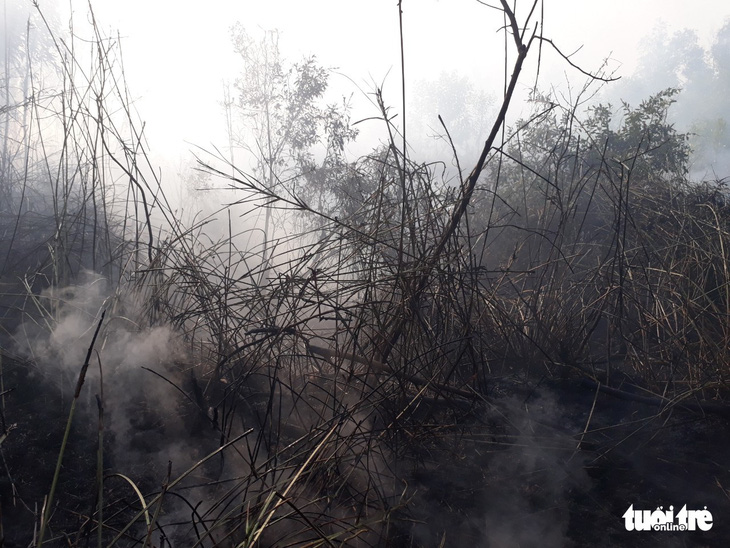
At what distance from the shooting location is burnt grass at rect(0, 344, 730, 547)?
1.52 metres

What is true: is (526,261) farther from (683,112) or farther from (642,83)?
(642,83)

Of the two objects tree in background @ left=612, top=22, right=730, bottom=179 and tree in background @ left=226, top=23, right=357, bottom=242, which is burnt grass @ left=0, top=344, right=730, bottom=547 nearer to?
tree in background @ left=226, top=23, right=357, bottom=242

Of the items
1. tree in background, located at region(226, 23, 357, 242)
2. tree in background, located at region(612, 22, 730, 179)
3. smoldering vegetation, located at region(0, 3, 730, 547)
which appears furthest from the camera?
tree in background, located at region(612, 22, 730, 179)

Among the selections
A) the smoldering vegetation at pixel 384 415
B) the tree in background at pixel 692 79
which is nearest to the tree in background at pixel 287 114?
the smoldering vegetation at pixel 384 415

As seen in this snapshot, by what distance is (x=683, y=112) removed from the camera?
155 feet

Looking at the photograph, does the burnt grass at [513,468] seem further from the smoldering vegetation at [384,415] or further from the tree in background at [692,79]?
the tree in background at [692,79]

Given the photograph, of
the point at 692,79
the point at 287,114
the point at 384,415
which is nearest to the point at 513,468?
the point at 384,415

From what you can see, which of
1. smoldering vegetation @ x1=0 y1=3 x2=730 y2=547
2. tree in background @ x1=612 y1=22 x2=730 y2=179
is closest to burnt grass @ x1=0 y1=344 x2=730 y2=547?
smoldering vegetation @ x1=0 y1=3 x2=730 y2=547

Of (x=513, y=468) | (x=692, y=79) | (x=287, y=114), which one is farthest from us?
(x=692, y=79)

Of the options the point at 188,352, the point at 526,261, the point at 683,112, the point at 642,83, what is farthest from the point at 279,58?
the point at 642,83

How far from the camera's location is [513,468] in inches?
70.4

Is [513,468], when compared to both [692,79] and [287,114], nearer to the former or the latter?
[287,114]

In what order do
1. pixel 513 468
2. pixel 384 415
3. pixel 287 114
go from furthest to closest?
pixel 287 114
pixel 384 415
pixel 513 468

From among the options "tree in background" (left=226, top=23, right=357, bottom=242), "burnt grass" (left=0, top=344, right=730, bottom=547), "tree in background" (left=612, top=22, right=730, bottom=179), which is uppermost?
"tree in background" (left=612, top=22, right=730, bottom=179)
